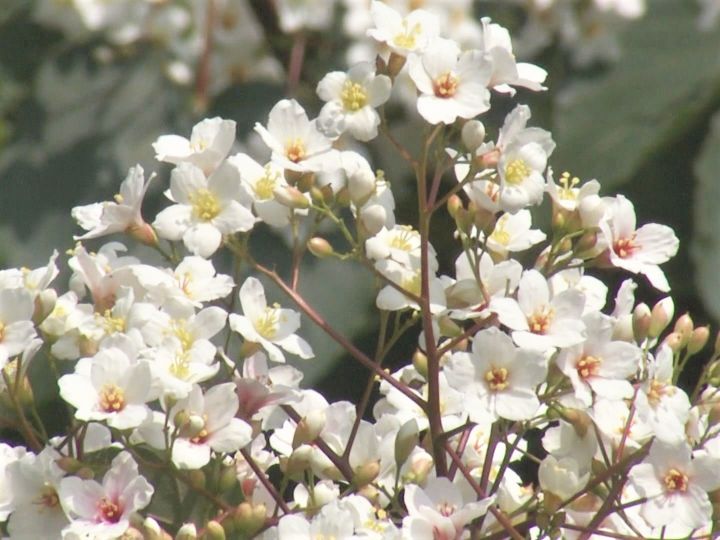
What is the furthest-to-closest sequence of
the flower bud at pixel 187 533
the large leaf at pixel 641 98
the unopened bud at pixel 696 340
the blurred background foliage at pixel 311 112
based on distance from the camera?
the large leaf at pixel 641 98 < the blurred background foliage at pixel 311 112 < the unopened bud at pixel 696 340 < the flower bud at pixel 187 533

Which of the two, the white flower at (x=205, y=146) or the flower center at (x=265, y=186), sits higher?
the white flower at (x=205, y=146)

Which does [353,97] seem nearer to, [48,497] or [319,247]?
[319,247]

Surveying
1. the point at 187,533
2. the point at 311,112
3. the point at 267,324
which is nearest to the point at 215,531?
the point at 187,533

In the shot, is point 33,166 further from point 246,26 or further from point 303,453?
point 303,453

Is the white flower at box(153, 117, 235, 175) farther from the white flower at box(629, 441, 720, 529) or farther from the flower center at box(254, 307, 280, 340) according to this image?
the white flower at box(629, 441, 720, 529)

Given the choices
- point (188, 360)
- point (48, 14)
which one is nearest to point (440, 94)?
point (188, 360)

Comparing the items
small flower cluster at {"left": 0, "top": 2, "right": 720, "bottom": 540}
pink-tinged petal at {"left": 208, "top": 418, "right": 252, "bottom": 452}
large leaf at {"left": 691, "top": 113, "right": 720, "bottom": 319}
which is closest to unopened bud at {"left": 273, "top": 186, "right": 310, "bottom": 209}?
small flower cluster at {"left": 0, "top": 2, "right": 720, "bottom": 540}

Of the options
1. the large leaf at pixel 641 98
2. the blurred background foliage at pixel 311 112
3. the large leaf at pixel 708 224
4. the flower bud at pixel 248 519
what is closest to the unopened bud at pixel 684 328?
the flower bud at pixel 248 519

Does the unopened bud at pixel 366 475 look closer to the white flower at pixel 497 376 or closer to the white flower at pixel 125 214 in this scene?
the white flower at pixel 497 376
